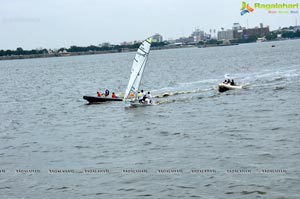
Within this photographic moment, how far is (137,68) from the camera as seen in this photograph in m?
48.8

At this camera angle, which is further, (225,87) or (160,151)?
(225,87)

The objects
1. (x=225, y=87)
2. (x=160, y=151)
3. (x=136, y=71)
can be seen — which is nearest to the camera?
(x=160, y=151)

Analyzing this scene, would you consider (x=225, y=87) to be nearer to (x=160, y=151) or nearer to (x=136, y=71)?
(x=136, y=71)

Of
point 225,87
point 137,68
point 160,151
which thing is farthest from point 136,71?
point 160,151

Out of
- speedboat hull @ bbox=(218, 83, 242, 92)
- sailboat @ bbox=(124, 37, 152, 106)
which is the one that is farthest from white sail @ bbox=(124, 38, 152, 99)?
speedboat hull @ bbox=(218, 83, 242, 92)

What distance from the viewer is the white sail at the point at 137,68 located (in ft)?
159

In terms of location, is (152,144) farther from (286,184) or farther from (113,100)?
(113,100)

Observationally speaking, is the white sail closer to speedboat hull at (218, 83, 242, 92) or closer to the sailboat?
the sailboat

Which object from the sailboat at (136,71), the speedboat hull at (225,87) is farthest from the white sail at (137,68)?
→ the speedboat hull at (225,87)

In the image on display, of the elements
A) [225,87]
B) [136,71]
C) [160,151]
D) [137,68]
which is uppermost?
[137,68]

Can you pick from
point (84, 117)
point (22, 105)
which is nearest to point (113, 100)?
point (84, 117)

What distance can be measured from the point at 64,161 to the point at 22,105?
33749 millimetres

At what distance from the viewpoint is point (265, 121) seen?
34188mm

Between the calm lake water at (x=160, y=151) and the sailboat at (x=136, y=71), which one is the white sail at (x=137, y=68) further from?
the calm lake water at (x=160, y=151)
